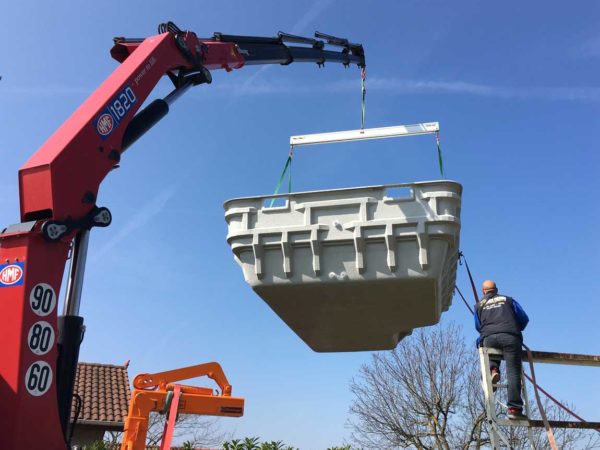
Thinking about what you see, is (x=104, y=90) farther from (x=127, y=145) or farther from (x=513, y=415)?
(x=513, y=415)

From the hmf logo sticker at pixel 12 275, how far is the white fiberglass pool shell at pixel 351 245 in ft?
8.96

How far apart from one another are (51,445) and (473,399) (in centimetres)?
2174

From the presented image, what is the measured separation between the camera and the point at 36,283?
15.4 feet

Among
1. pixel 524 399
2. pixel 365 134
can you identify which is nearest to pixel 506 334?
pixel 524 399

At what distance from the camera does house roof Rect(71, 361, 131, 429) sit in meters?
17.0

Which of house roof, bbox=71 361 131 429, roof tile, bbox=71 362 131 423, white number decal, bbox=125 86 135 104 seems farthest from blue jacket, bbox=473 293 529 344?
roof tile, bbox=71 362 131 423

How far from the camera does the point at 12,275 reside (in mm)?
4680

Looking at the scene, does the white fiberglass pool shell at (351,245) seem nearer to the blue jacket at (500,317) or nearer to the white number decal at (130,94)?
the blue jacket at (500,317)

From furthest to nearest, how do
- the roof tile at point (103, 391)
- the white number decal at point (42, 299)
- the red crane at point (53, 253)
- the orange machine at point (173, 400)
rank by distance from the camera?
the roof tile at point (103, 391)
the orange machine at point (173, 400)
the white number decal at point (42, 299)
the red crane at point (53, 253)

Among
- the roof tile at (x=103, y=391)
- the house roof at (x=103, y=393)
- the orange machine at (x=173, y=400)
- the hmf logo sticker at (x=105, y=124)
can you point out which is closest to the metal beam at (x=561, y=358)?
the orange machine at (x=173, y=400)

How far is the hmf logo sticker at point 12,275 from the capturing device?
15.2ft

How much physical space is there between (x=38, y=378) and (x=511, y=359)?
15.1 feet

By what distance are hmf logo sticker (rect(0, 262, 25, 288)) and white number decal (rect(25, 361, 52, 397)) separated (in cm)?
68

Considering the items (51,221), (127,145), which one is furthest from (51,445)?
(127,145)
